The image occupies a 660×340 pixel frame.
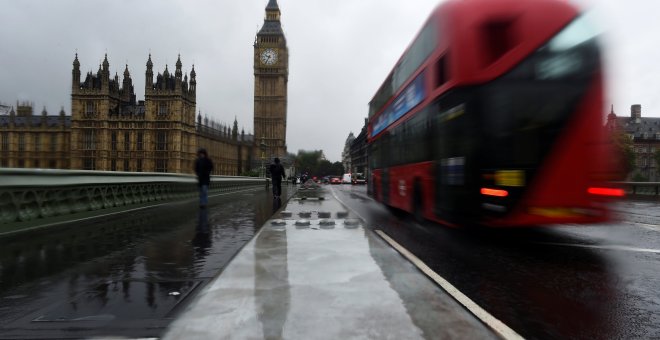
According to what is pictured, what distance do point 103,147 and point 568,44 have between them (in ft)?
303

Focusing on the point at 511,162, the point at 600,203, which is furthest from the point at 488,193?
the point at 600,203

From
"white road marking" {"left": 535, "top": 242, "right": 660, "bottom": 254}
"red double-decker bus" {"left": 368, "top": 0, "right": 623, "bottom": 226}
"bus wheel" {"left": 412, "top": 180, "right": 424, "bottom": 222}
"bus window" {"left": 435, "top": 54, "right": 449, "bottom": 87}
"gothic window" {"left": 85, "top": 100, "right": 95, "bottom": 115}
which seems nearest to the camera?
"red double-decker bus" {"left": 368, "top": 0, "right": 623, "bottom": 226}

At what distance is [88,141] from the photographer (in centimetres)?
8612

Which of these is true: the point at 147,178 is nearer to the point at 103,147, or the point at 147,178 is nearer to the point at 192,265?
the point at 192,265

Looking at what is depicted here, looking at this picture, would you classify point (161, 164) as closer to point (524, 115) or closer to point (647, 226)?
point (647, 226)

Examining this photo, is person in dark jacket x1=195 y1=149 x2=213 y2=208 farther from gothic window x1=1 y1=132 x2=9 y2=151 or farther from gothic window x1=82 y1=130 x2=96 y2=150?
gothic window x1=1 y1=132 x2=9 y2=151

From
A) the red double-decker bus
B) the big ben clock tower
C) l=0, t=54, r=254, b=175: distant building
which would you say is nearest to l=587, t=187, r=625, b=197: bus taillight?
the red double-decker bus

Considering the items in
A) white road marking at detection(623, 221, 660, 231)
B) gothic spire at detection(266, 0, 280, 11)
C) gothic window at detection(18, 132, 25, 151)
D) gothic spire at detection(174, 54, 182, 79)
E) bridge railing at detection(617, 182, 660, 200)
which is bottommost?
white road marking at detection(623, 221, 660, 231)

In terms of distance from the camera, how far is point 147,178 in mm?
14398

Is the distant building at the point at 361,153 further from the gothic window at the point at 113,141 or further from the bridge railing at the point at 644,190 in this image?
the bridge railing at the point at 644,190

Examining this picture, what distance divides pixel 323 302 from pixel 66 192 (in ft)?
26.3

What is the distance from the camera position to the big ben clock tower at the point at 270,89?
12288 cm

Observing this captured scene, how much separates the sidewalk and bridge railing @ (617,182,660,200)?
2215 centimetres

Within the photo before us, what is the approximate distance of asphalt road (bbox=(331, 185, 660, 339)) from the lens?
3.28 meters
